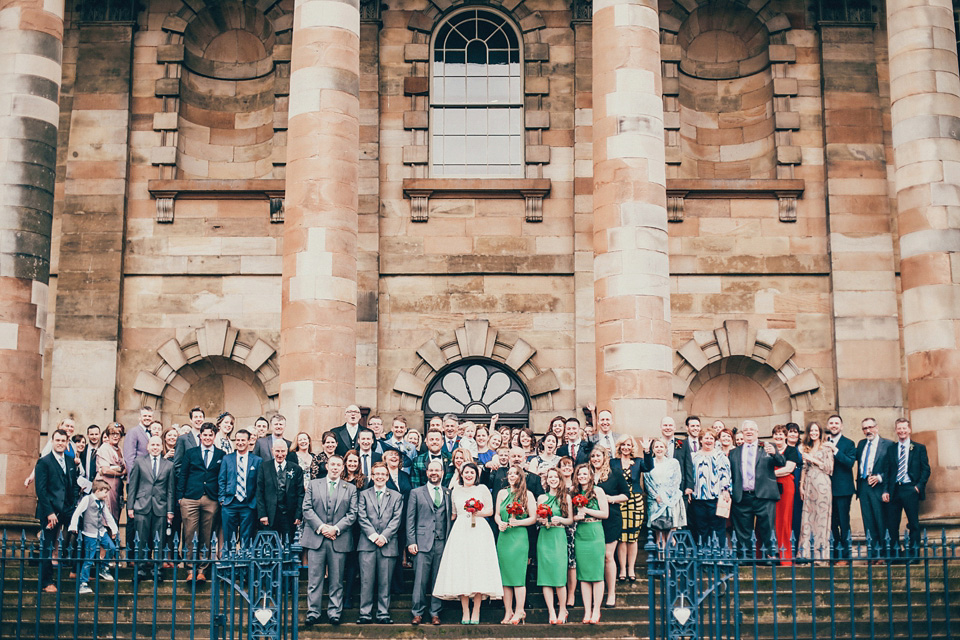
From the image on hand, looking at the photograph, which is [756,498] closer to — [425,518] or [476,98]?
[425,518]

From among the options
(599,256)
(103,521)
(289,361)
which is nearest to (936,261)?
(599,256)

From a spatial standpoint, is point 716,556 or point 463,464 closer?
point 716,556

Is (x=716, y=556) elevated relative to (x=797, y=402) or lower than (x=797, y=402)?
lower

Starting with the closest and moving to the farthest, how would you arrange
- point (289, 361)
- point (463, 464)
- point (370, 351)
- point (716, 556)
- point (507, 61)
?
point (716, 556) < point (463, 464) < point (289, 361) < point (370, 351) < point (507, 61)

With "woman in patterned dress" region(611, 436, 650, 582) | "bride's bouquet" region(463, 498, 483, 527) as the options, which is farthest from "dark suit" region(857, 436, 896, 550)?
"bride's bouquet" region(463, 498, 483, 527)

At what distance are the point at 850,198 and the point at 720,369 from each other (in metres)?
3.80

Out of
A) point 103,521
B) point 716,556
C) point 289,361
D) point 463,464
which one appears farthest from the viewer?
point 289,361

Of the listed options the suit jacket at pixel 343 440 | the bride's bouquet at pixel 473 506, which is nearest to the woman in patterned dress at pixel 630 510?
the bride's bouquet at pixel 473 506

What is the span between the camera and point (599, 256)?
1731 cm

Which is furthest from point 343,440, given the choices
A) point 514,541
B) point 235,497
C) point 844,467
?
point 844,467

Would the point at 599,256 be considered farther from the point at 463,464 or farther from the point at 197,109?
the point at 197,109

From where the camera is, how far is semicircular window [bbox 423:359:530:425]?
68.9ft

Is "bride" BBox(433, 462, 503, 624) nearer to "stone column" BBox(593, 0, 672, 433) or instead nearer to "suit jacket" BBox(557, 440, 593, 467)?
"suit jacket" BBox(557, 440, 593, 467)

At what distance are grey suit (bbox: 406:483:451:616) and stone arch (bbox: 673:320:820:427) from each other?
8.26 meters
